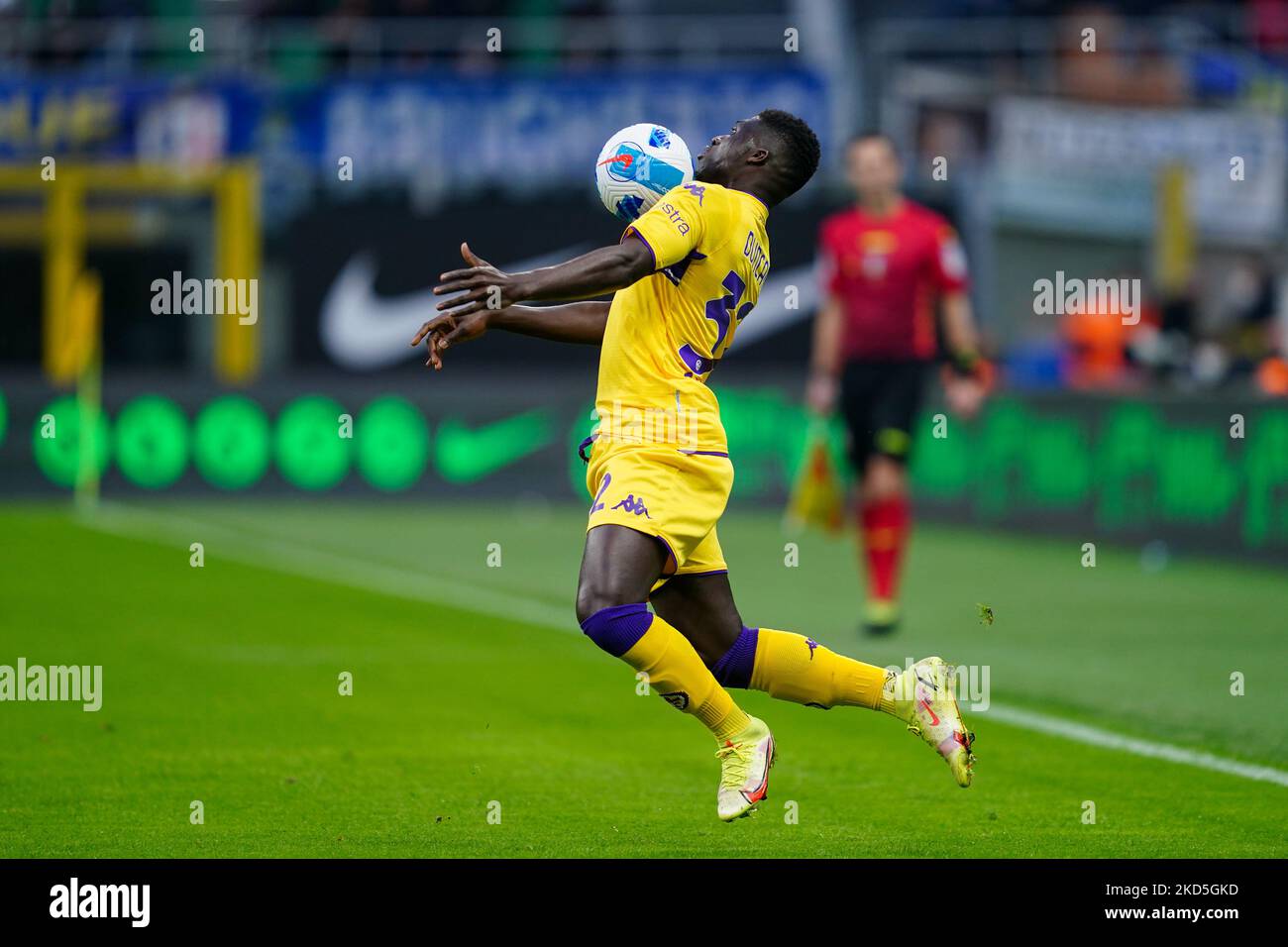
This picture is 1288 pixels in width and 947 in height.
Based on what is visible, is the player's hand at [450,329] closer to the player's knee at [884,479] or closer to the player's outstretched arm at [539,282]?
the player's outstretched arm at [539,282]

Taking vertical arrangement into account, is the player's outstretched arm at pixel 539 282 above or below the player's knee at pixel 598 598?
above

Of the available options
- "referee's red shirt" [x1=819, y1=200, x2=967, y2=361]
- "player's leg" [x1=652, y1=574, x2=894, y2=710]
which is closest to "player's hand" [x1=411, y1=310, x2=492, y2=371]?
"player's leg" [x1=652, y1=574, x2=894, y2=710]

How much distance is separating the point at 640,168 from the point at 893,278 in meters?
4.92

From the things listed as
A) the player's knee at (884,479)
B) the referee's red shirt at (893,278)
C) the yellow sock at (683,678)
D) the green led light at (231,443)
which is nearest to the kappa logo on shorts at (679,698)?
the yellow sock at (683,678)

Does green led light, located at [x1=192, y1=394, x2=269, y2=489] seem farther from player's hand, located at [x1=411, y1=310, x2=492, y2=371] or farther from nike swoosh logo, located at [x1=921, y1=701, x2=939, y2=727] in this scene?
player's hand, located at [x1=411, y1=310, x2=492, y2=371]

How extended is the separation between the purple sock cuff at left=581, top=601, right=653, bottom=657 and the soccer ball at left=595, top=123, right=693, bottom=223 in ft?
3.94

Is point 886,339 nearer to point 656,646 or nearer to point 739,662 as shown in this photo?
point 739,662

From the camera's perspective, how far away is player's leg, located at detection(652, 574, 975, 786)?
6348mm

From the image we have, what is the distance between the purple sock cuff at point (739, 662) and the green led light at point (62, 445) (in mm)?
13938

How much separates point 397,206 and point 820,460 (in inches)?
423

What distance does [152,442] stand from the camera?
19469 millimetres

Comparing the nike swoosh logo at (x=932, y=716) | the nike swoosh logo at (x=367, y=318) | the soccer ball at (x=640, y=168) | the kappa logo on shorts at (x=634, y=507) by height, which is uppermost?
the nike swoosh logo at (x=367, y=318)

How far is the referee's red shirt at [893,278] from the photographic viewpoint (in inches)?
429

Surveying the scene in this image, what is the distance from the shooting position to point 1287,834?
6.11 metres
